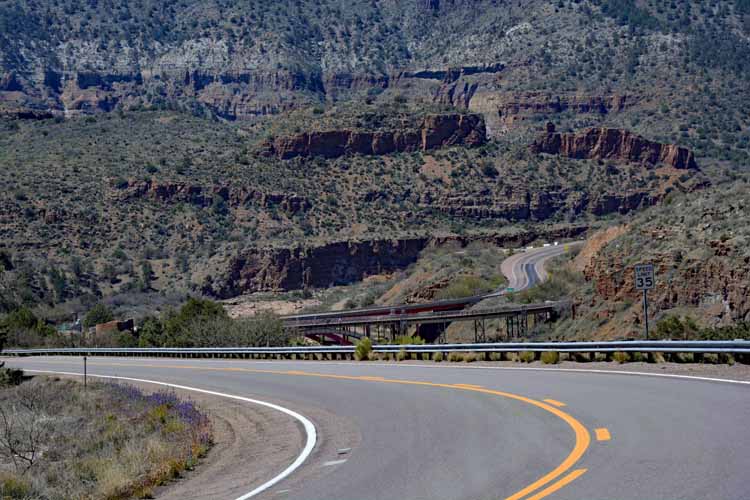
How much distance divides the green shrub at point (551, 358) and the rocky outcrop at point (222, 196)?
8525 cm

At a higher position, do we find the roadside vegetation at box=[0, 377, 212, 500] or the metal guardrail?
the metal guardrail

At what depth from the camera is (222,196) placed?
108 meters

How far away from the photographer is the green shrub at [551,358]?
23219 mm

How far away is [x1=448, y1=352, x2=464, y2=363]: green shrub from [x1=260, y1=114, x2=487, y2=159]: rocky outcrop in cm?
9148

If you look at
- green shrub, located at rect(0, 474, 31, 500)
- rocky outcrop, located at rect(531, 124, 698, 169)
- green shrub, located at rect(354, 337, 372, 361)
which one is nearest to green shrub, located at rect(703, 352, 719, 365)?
green shrub, located at rect(0, 474, 31, 500)

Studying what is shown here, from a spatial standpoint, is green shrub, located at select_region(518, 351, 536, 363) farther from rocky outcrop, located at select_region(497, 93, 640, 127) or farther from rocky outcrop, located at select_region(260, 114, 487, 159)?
rocky outcrop, located at select_region(497, 93, 640, 127)

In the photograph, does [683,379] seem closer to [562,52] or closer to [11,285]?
[11,285]

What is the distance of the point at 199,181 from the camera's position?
110 metres

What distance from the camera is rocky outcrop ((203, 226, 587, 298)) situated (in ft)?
316

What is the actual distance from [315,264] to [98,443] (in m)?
82.0

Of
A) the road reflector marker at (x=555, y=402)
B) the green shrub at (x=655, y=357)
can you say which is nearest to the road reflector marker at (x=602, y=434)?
the road reflector marker at (x=555, y=402)

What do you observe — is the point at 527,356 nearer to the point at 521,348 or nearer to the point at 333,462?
the point at 521,348

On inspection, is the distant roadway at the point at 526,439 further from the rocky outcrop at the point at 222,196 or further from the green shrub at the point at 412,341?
the rocky outcrop at the point at 222,196

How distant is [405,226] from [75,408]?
8370 centimetres
